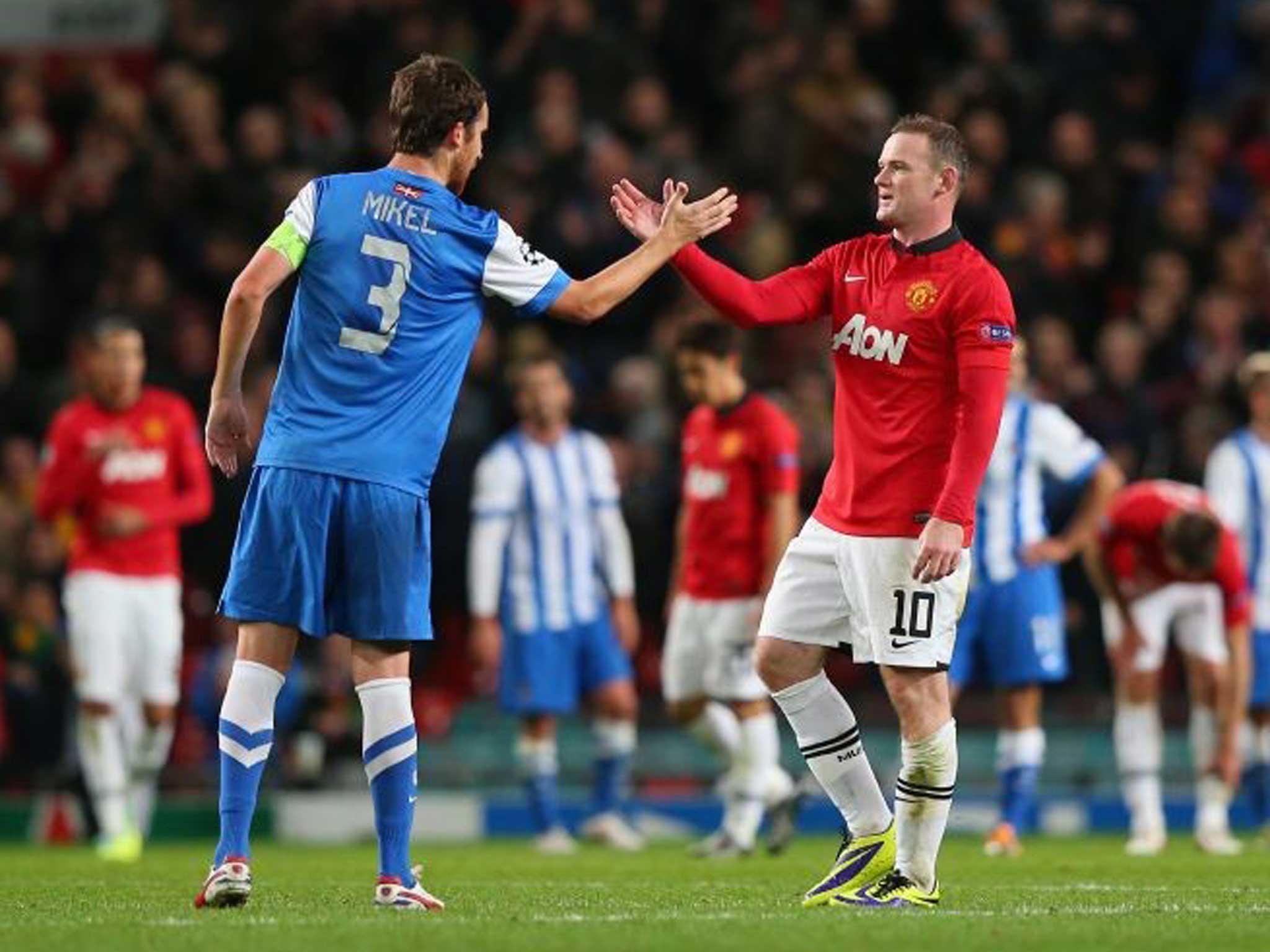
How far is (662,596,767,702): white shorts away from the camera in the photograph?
12.8 m

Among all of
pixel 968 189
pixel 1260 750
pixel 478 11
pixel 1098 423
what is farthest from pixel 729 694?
pixel 478 11

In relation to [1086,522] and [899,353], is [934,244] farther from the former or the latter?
[1086,522]

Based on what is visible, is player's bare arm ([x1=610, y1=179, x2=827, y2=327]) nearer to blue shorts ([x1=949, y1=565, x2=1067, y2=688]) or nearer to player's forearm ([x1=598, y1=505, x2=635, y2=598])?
blue shorts ([x1=949, y1=565, x2=1067, y2=688])

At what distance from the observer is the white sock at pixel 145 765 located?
1434 centimetres

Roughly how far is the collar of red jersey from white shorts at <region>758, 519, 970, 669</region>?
3.03ft

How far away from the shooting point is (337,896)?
338 inches

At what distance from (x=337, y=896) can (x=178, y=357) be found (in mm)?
9410

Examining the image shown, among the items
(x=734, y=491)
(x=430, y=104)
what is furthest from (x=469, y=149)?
(x=734, y=491)

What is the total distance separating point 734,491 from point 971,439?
16.4ft

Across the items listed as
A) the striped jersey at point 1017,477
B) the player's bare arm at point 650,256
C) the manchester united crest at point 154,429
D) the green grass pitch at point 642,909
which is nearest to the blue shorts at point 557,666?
the green grass pitch at point 642,909

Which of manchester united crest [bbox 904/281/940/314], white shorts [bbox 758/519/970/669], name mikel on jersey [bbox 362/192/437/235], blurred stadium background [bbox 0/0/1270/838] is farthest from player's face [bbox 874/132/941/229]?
blurred stadium background [bbox 0/0/1270/838]

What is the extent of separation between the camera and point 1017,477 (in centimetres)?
1315

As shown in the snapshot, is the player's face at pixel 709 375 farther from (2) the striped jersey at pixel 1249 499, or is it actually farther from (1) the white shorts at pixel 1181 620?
(2) the striped jersey at pixel 1249 499

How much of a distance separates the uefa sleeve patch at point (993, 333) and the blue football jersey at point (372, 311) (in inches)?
53.7
